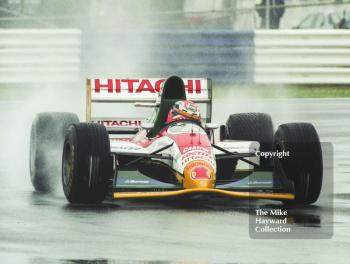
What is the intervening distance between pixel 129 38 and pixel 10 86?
2383 mm

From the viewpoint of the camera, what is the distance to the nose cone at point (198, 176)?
10.8 metres

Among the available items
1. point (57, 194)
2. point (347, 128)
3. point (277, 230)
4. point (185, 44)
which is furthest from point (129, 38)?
point (277, 230)

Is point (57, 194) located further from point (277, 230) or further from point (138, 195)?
point (277, 230)

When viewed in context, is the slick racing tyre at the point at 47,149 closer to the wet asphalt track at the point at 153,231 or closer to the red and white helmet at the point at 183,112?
the wet asphalt track at the point at 153,231

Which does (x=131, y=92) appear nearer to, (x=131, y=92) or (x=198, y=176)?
(x=131, y=92)

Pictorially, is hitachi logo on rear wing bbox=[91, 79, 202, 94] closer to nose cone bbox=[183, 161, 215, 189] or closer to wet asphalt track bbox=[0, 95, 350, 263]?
wet asphalt track bbox=[0, 95, 350, 263]

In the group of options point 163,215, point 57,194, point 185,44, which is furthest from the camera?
point 185,44

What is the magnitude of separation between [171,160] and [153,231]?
172cm

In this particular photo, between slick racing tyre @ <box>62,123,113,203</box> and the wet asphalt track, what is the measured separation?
0.13 metres

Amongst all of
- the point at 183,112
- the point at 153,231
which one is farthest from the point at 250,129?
the point at 153,231

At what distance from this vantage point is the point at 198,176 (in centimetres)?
1081

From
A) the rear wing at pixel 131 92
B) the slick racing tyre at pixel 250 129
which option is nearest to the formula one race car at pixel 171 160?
the slick racing tyre at pixel 250 129

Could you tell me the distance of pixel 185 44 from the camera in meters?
25.1

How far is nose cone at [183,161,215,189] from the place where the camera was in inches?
425
